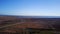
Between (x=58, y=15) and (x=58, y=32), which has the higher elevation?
(x=58, y=15)

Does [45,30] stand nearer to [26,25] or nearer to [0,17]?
[26,25]

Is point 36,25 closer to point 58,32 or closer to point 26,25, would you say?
point 26,25

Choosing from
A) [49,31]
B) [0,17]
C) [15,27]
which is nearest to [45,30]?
[49,31]

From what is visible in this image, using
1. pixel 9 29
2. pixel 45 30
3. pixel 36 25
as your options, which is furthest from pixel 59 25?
pixel 9 29

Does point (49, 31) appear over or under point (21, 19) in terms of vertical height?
under

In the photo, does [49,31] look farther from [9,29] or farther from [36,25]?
[9,29]
